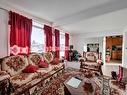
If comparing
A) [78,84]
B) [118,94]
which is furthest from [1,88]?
[118,94]

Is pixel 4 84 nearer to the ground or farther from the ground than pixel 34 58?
→ nearer to the ground

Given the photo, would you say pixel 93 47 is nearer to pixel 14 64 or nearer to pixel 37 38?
pixel 37 38

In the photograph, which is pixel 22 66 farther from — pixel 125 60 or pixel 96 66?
pixel 125 60

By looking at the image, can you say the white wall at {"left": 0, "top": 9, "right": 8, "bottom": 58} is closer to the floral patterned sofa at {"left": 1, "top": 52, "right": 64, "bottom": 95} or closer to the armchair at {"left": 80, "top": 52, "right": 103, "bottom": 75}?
the floral patterned sofa at {"left": 1, "top": 52, "right": 64, "bottom": 95}

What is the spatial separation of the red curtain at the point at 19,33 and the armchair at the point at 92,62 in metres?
2.52

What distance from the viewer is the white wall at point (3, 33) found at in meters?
2.87

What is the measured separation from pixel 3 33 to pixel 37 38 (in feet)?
5.28

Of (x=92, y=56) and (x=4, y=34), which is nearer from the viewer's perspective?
(x=4, y=34)

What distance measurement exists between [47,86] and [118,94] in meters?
1.75

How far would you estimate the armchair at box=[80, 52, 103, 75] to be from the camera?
4464 mm

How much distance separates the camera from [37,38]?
443cm

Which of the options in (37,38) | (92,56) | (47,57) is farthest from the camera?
(92,56)

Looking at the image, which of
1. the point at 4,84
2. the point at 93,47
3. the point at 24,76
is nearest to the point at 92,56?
the point at 93,47

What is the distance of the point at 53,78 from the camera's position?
3.40 meters
